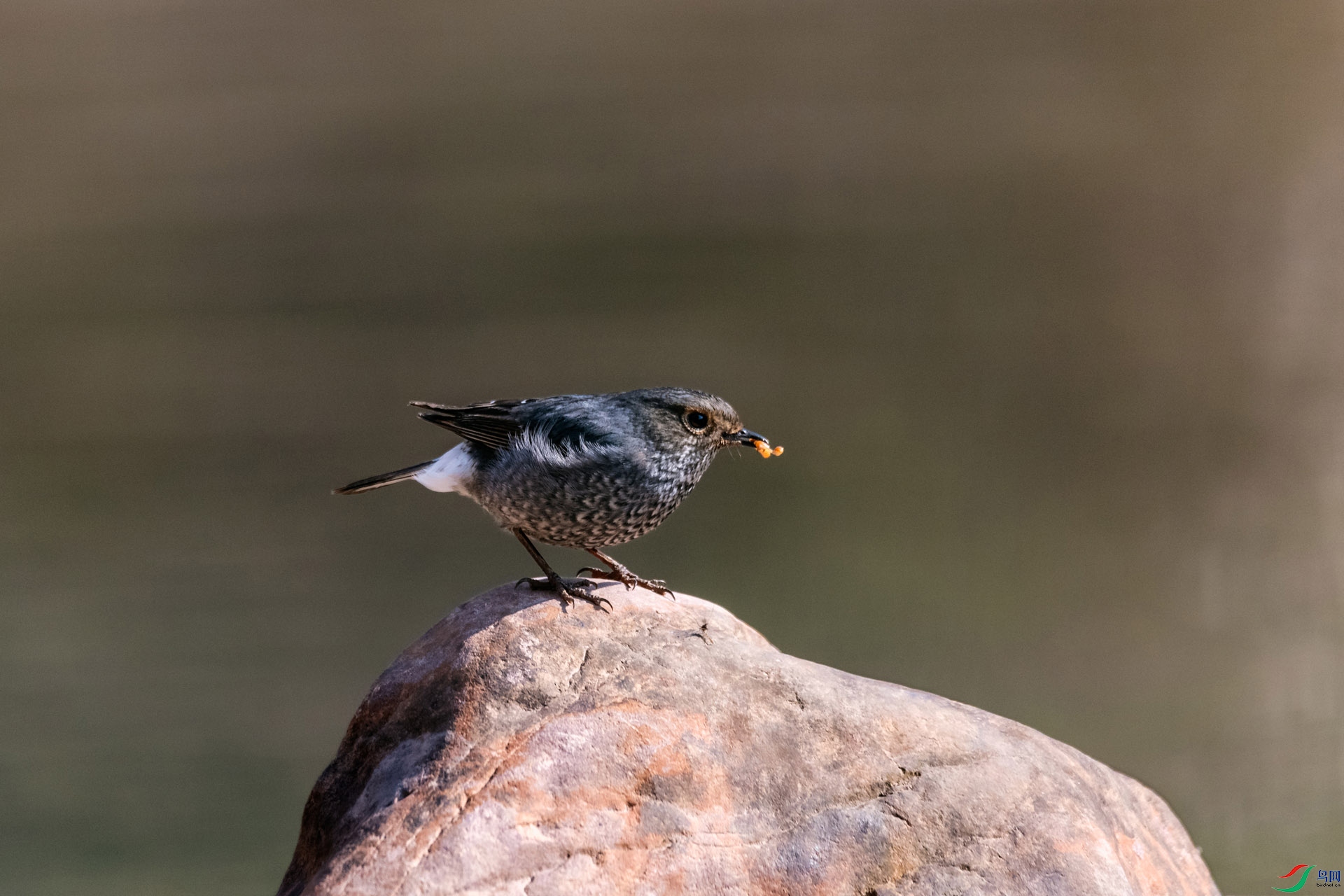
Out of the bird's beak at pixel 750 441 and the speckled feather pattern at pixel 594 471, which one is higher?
the bird's beak at pixel 750 441

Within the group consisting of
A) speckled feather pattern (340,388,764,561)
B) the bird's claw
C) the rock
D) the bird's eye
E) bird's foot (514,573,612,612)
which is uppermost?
the bird's eye

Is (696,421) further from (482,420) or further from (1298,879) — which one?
(1298,879)

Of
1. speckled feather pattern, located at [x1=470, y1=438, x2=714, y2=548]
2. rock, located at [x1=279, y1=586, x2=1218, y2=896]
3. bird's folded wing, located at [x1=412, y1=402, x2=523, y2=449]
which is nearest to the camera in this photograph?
rock, located at [x1=279, y1=586, x2=1218, y2=896]

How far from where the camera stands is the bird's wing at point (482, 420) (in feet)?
11.6

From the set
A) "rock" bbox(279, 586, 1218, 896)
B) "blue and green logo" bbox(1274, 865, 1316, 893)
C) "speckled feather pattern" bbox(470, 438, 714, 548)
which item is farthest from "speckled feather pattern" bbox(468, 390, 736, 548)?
"blue and green logo" bbox(1274, 865, 1316, 893)

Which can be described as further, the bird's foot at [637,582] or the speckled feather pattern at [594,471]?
the bird's foot at [637,582]

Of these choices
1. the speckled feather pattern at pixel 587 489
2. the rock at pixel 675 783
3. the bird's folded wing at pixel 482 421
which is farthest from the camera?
the bird's folded wing at pixel 482 421

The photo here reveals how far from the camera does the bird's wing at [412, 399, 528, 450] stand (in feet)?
11.6

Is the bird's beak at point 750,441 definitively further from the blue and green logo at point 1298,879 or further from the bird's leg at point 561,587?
the blue and green logo at point 1298,879

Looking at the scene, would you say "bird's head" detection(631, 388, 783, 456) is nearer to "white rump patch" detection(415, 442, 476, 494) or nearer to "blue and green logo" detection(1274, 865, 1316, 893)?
"white rump patch" detection(415, 442, 476, 494)

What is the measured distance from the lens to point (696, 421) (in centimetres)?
348

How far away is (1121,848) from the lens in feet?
10.1

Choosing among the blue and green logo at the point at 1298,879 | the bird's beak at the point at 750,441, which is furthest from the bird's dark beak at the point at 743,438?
the blue and green logo at the point at 1298,879

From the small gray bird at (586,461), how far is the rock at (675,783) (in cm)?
26
